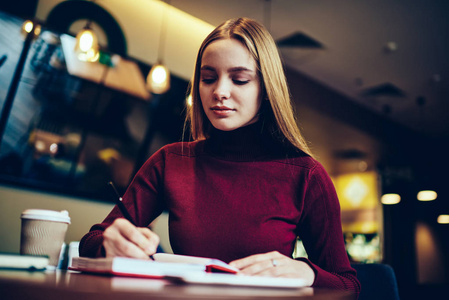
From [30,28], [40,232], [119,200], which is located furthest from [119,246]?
[30,28]

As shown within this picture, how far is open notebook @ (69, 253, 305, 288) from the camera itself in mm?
525

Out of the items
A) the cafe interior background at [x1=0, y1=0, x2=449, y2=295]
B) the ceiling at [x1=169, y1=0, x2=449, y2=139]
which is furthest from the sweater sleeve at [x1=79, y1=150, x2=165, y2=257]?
the ceiling at [x1=169, y1=0, x2=449, y2=139]

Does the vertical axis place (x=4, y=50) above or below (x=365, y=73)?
below

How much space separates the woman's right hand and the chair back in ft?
2.65

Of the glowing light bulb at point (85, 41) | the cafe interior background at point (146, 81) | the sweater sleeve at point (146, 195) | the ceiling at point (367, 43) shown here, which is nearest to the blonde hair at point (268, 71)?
the sweater sleeve at point (146, 195)

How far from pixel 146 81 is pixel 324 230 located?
2.95 metres

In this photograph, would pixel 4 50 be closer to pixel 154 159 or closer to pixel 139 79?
pixel 139 79

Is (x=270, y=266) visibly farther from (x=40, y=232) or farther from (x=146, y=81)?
(x=146, y=81)

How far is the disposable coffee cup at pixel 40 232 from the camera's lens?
1081 mm

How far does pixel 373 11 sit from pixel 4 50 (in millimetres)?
3341

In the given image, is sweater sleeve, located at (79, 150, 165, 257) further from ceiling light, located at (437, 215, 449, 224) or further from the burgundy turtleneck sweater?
ceiling light, located at (437, 215, 449, 224)

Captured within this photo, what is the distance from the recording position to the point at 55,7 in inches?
124

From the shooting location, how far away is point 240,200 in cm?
105

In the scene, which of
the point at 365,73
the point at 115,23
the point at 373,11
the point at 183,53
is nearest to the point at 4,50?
the point at 115,23
